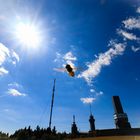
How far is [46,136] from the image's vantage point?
27859 millimetres

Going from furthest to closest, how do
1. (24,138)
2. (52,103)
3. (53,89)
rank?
1. (53,89)
2. (52,103)
3. (24,138)

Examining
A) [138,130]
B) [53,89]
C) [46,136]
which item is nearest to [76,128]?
[138,130]

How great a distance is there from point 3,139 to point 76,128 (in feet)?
202

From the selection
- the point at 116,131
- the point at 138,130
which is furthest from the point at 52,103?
the point at 138,130

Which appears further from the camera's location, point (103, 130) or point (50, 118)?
point (103, 130)

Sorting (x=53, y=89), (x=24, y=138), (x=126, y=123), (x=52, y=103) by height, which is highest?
(x=126, y=123)

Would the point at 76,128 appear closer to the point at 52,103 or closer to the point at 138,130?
the point at 138,130

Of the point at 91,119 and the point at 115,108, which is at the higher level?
the point at 115,108

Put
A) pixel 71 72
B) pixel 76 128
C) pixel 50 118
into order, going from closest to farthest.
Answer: pixel 71 72 < pixel 50 118 < pixel 76 128

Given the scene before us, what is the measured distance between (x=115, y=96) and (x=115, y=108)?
25.6 ft

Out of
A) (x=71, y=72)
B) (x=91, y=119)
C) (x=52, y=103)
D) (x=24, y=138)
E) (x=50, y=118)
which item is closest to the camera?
(x=71, y=72)

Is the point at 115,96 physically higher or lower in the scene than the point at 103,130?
higher

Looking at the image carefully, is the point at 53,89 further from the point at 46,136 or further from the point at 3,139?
the point at 3,139

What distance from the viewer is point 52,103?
120ft
